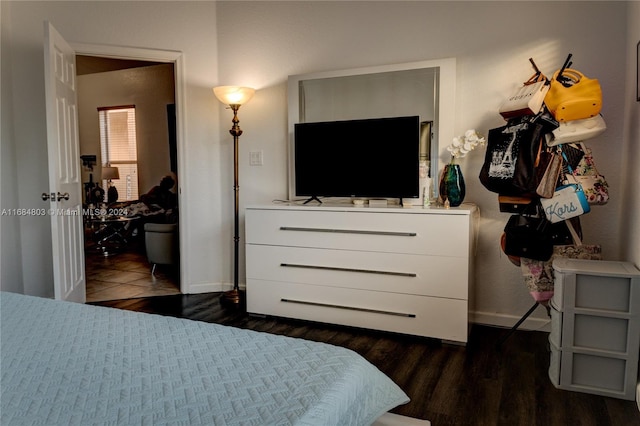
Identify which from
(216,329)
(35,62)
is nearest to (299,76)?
(35,62)

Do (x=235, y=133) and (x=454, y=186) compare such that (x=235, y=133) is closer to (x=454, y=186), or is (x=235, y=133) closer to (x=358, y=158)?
(x=358, y=158)

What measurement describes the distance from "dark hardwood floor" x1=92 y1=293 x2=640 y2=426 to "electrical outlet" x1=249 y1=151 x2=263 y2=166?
1235mm

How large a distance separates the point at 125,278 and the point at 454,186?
3.26 m

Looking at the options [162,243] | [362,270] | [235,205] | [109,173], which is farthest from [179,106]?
[109,173]

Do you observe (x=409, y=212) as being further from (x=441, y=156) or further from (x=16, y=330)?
(x=16, y=330)

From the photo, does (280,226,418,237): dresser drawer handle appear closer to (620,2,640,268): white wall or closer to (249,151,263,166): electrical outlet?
(249,151,263,166): electrical outlet

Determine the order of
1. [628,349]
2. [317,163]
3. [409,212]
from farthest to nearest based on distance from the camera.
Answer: [317,163]
[409,212]
[628,349]

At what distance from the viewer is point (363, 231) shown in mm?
2645

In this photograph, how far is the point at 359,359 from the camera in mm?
1060

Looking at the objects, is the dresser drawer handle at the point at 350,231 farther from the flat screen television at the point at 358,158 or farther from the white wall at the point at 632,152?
the white wall at the point at 632,152

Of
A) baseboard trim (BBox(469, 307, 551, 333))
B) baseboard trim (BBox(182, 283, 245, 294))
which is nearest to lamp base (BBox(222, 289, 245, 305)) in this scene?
baseboard trim (BBox(182, 283, 245, 294))

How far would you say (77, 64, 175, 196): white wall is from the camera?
6.59 meters

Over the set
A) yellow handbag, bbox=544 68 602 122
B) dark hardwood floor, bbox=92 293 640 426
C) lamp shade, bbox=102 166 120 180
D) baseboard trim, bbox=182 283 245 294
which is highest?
yellow handbag, bbox=544 68 602 122

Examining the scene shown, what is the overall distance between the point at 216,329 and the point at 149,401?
0.36 meters
